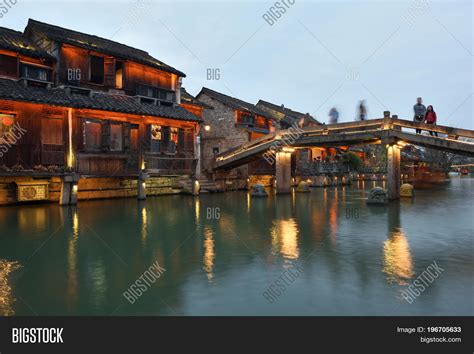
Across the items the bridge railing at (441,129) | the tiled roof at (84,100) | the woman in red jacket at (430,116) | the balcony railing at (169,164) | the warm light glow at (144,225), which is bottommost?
the warm light glow at (144,225)

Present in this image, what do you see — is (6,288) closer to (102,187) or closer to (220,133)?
(102,187)

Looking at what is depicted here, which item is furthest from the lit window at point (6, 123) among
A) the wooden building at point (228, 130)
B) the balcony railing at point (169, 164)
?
the wooden building at point (228, 130)

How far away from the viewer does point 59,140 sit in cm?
2203

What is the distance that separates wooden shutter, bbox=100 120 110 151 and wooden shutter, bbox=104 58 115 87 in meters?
3.27

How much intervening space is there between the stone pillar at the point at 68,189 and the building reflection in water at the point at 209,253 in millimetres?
11890

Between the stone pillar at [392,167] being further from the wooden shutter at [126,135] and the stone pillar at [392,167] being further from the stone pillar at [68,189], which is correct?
the stone pillar at [68,189]

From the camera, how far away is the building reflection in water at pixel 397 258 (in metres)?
7.47

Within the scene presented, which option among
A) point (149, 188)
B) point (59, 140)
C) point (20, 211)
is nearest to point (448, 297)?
point (20, 211)

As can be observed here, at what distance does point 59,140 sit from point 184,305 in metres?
19.4

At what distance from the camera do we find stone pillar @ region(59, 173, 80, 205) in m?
21.4

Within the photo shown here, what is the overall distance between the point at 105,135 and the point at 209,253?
54.1 ft

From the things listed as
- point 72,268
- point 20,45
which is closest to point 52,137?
point 20,45

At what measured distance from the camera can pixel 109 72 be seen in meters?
25.1
